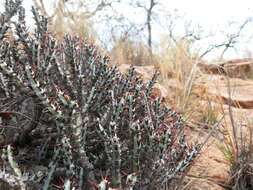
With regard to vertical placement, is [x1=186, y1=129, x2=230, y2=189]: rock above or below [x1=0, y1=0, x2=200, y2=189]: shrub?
below

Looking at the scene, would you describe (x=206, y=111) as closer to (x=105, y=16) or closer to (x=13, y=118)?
(x=13, y=118)

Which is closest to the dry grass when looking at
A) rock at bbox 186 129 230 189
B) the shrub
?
rock at bbox 186 129 230 189

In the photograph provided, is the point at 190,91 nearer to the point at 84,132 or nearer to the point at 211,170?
the point at 211,170

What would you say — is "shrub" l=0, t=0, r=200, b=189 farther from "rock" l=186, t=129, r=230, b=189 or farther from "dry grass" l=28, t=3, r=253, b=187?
"dry grass" l=28, t=3, r=253, b=187

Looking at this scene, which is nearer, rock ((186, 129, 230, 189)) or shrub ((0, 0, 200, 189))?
shrub ((0, 0, 200, 189))

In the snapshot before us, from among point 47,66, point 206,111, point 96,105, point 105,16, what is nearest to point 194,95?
point 206,111

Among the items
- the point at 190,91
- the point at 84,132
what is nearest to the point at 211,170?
the point at 84,132

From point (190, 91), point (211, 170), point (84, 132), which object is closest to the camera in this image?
point (84, 132)

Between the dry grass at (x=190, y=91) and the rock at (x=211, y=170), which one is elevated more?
the dry grass at (x=190, y=91)

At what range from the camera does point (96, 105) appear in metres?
1.47

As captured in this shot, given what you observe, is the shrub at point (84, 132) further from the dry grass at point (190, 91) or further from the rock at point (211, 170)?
the dry grass at point (190, 91)

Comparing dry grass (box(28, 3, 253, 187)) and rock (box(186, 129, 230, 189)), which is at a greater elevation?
dry grass (box(28, 3, 253, 187))

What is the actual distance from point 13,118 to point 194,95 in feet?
9.82

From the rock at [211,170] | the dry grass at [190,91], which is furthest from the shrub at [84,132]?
the dry grass at [190,91]
